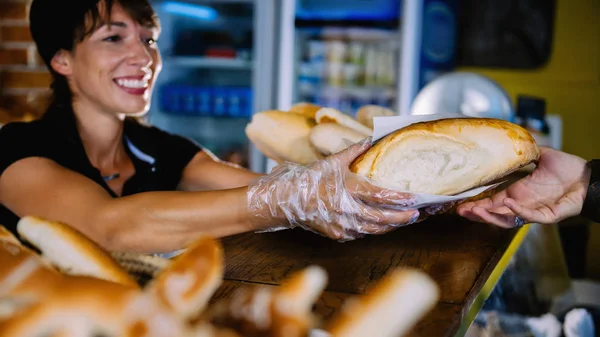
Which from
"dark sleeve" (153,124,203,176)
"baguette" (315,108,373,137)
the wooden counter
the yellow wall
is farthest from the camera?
the yellow wall

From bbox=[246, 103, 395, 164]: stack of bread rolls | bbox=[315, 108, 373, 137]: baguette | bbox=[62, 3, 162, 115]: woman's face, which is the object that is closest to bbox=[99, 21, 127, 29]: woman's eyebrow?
bbox=[62, 3, 162, 115]: woman's face

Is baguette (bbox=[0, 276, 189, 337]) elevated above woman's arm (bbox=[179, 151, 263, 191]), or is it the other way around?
baguette (bbox=[0, 276, 189, 337])

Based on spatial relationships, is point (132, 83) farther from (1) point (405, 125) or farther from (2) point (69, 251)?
(2) point (69, 251)

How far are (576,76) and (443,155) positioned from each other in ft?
11.7

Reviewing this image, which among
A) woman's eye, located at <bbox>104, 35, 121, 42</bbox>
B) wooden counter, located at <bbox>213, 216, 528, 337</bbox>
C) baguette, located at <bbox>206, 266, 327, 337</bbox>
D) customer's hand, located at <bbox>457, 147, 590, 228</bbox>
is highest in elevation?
woman's eye, located at <bbox>104, 35, 121, 42</bbox>

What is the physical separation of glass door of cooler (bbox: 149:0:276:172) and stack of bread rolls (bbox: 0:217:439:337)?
3495 millimetres

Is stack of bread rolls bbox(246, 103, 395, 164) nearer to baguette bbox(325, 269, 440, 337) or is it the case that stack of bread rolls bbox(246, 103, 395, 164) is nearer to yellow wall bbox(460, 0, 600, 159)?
baguette bbox(325, 269, 440, 337)

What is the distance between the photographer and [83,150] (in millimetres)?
1677

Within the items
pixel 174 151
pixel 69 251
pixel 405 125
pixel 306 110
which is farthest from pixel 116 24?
pixel 69 251

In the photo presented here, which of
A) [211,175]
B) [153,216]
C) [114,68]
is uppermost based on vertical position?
[114,68]

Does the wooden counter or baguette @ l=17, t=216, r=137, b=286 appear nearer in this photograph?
baguette @ l=17, t=216, r=137, b=286

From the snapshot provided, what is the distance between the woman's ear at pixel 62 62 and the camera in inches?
69.4

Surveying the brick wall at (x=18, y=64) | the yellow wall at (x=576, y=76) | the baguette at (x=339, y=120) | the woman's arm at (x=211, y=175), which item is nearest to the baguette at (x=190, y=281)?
the baguette at (x=339, y=120)

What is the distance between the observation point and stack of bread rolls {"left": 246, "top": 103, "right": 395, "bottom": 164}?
1.26 m
